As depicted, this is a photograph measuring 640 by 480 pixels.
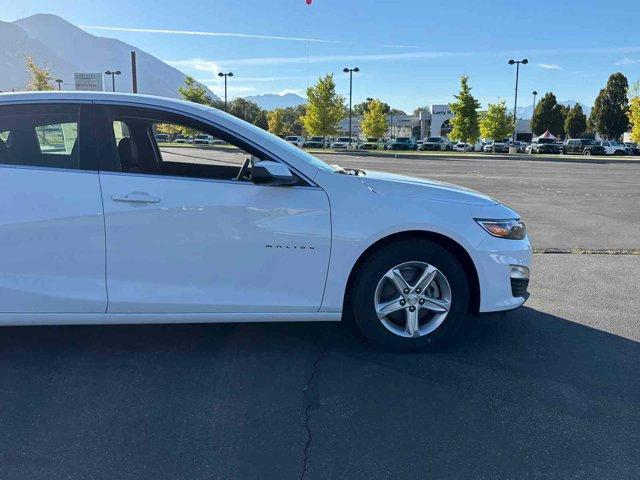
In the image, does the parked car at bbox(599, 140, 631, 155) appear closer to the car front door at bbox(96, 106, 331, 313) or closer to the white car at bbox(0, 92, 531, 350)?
the white car at bbox(0, 92, 531, 350)

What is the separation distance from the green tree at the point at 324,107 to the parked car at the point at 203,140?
50.9 meters

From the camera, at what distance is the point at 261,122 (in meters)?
83.6

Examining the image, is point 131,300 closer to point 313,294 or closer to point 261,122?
point 313,294

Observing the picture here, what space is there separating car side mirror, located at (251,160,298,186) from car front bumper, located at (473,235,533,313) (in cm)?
136

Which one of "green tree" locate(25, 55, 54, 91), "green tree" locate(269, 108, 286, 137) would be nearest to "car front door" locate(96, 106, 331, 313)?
"green tree" locate(25, 55, 54, 91)

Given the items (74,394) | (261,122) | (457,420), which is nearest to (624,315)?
(457,420)

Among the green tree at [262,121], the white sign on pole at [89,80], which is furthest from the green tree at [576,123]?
the white sign on pole at [89,80]

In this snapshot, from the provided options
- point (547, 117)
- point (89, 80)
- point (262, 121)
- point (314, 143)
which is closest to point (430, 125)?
point (547, 117)

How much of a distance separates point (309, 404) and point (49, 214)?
1950 millimetres

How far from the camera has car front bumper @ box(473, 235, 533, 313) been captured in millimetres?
3527

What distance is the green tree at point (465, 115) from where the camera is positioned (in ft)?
168

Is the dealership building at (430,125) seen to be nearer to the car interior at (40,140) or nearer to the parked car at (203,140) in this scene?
the parked car at (203,140)

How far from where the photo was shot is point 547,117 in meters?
79.2

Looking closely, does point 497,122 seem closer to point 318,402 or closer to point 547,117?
point 547,117
